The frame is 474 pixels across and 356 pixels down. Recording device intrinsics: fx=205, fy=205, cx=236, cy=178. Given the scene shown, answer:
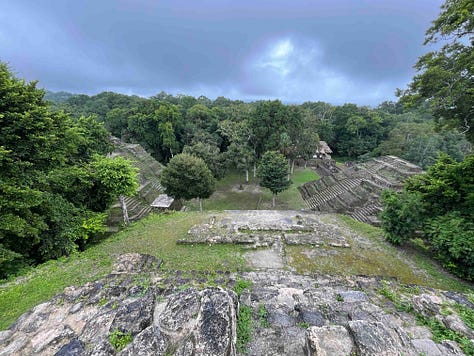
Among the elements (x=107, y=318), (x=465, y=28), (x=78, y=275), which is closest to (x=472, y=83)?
(x=465, y=28)

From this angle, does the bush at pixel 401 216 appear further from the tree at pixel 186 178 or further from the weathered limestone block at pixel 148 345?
the tree at pixel 186 178

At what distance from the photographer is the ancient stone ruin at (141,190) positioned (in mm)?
13693

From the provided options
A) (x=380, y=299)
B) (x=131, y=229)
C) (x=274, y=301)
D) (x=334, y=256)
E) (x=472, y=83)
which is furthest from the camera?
(x=131, y=229)

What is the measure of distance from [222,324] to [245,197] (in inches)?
660

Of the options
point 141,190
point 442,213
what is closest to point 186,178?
point 141,190

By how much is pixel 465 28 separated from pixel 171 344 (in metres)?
11.8

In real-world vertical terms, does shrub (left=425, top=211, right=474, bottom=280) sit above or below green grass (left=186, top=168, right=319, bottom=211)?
above

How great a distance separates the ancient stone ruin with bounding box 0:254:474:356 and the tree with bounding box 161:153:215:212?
9.11m

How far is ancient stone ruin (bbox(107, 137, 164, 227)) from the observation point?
13693mm

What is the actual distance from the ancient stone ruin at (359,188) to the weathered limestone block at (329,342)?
11.9 m

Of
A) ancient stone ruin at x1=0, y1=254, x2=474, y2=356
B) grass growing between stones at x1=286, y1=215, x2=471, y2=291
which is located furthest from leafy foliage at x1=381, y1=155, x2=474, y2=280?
ancient stone ruin at x1=0, y1=254, x2=474, y2=356

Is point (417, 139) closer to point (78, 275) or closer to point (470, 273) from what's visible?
point (470, 273)

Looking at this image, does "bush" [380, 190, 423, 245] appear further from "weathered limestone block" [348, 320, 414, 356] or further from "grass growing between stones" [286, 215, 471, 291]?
"weathered limestone block" [348, 320, 414, 356]

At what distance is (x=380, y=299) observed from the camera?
182 inches
